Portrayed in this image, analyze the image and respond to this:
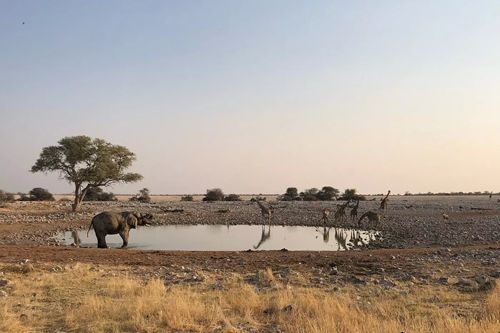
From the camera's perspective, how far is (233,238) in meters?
23.0

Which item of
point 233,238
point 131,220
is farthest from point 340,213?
point 131,220

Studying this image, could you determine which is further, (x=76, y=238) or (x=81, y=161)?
(x=81, y=161)

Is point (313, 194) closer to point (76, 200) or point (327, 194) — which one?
point (327, 194)

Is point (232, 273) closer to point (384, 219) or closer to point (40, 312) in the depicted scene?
point (40, 312)

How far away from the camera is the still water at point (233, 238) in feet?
64.8

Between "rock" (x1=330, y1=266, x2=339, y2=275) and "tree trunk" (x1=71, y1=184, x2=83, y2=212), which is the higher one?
"tree trunk" (x1=71, y1=184, x2=83, y2=212)

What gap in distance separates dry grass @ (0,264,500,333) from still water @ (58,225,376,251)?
9.80 metres

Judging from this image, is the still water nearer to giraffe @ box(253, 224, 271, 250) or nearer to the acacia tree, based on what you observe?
giraffe @ box(253, 224, 271, 250)

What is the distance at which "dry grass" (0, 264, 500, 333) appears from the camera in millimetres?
6320

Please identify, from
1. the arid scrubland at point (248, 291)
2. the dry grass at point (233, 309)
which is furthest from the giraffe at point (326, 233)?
the dry grass at point (233, 309)

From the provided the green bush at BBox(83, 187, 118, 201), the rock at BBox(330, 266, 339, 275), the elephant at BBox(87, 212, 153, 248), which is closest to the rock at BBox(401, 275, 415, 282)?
Answer: the rock at BBox(330, 266, 339, 275)

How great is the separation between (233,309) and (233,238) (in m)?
15.4

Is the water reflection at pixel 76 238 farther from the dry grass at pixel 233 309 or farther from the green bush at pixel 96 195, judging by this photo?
the green bush at pixel 96 195

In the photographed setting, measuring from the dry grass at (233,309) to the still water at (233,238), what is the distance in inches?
386
